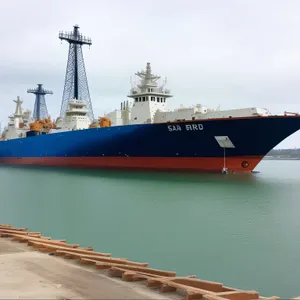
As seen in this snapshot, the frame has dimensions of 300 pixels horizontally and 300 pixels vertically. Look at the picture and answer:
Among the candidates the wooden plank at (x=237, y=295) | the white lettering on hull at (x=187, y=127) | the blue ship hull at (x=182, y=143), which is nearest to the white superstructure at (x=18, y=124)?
the blue ship hull at (x=182, y=143)

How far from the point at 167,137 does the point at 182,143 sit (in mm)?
1092

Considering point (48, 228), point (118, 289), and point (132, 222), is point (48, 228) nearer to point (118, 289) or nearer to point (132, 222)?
point (132, 222)

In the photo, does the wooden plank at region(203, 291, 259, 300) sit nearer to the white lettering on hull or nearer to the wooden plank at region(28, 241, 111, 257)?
the wooden plank at region(28, 241, 111, 257)

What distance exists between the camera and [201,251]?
734 centimetres

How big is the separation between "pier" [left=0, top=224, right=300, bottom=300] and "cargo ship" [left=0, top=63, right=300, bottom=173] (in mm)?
18574

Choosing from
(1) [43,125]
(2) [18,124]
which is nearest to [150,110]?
(1) [43,125]

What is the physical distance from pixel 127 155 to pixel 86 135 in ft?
13.6

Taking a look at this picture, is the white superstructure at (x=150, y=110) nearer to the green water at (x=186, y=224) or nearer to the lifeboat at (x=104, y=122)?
the lifeboat at (x=104, y=122)

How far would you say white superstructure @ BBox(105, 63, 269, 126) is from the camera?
2507 cm

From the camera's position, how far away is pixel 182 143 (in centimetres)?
2447

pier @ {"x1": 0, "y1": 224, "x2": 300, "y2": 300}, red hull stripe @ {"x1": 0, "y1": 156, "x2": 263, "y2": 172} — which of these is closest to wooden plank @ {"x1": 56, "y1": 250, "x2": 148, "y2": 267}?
pier @ {"x1": 0, "y1": 224, "x2": 300, "y2": 300}

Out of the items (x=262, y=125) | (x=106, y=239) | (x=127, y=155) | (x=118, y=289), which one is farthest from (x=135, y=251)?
(x=127, y=155)

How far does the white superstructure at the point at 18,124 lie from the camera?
4406 centimetres

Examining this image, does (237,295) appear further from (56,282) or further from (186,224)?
(186,224)
